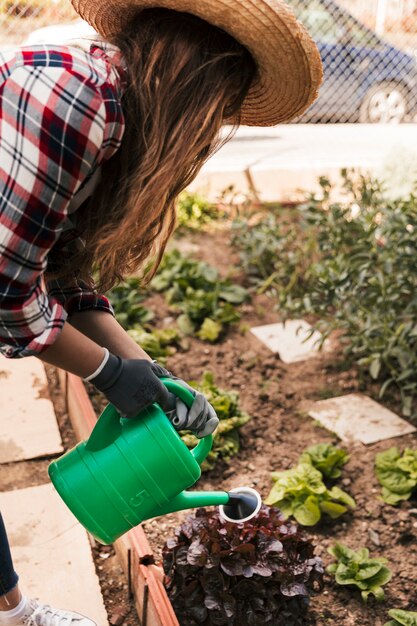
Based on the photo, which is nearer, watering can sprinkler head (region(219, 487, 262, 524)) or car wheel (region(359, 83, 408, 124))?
watering can sprinkler head (region(219, 487, 262, 524))

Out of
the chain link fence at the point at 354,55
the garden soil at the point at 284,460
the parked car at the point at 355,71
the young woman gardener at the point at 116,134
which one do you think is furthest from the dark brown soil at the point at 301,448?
the parked car at the point at 355,71

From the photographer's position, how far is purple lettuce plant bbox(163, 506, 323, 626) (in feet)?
6.32

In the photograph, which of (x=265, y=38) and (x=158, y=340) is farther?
(x=158, y=340)

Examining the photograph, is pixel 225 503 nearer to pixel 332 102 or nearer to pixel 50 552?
pixel 50 552

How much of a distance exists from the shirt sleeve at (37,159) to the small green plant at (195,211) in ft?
12.0

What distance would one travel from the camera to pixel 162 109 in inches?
53.6

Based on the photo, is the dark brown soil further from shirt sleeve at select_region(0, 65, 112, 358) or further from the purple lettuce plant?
shirt sleeve at select_region(0, 65, 112, 358)

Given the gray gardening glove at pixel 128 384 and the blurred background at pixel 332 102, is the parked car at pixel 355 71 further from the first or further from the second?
the gray gardening glove at pixel 128 384

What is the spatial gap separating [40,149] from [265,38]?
48cm

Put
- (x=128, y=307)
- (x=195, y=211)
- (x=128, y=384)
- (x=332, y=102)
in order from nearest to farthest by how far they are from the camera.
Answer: (x=128, y=384) < (x=128, y=307) < (x=195, y=211) < (x=332, y=102)

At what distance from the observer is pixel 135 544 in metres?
2.15

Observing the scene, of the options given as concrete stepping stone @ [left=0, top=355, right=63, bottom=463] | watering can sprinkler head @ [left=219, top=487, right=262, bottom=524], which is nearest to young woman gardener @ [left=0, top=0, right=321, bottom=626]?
watering can sprinkler head @ [left=219, top=487, right=262, bottom=524]

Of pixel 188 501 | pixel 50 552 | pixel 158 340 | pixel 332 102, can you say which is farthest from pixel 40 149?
pixel 332 102

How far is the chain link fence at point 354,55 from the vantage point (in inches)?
224
